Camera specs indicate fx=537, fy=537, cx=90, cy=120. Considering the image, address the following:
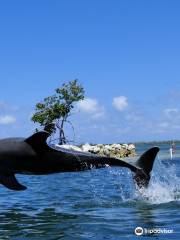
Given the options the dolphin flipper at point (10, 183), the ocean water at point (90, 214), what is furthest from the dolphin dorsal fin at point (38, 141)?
the ocean water at point (90, 214)

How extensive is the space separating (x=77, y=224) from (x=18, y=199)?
6.05 m

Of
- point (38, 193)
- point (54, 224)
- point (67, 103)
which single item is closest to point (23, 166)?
point (54, 224)

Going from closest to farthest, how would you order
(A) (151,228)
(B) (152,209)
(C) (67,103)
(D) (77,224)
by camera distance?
(A) (151,228) < (D) (77,224) < (B) (152,209) < (C) (67,103)

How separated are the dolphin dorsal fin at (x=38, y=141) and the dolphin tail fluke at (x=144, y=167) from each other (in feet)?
9.19

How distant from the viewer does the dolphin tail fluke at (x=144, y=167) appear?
1453cm

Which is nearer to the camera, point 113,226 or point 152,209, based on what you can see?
point 113,226

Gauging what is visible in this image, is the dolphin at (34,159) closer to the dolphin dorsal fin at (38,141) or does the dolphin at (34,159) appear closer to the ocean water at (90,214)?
the dolphin dorsal fin at (38,141)

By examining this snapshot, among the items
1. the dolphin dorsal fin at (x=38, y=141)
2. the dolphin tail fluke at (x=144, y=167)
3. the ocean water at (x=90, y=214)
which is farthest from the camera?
the dolphin tail fluke at (x=144, y=167)

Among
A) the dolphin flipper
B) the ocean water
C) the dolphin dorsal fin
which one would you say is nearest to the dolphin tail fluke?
the ocean water

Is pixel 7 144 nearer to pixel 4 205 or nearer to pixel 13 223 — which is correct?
pixel 13 223

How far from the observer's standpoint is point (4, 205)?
16453mm

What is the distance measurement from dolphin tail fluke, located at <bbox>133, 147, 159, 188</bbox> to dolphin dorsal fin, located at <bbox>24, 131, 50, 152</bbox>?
9.19 ft

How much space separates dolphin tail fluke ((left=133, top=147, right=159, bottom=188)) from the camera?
1453 centimetres

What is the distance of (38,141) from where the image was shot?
1298 centimetres
